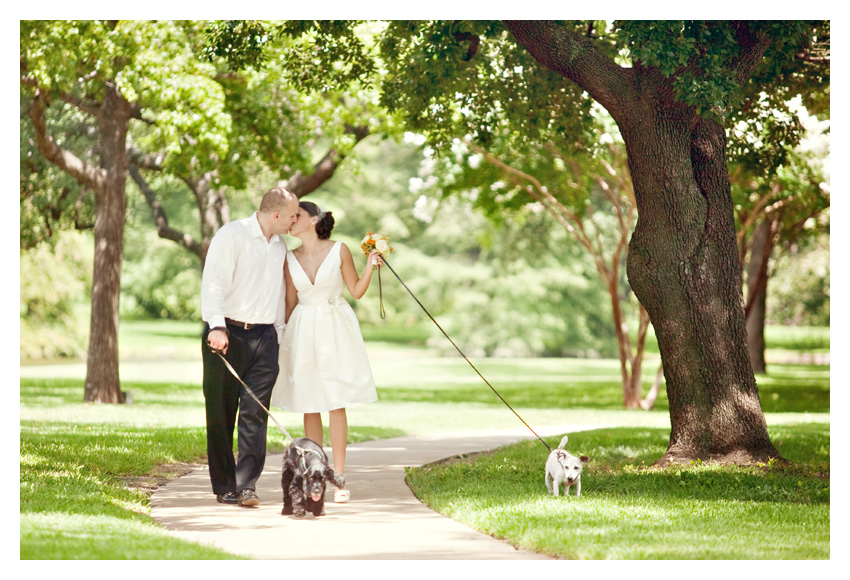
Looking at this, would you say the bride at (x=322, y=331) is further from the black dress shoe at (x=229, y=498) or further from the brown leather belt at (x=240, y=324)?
the black dress shoe at (x=229, y=498)

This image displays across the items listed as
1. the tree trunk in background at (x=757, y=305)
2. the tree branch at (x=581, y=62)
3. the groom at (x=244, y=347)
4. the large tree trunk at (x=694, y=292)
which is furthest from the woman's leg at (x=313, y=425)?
the tree trunk in background at (x=757, y=305)

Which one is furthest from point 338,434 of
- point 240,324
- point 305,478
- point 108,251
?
point 108,251

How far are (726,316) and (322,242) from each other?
3838 millimetres

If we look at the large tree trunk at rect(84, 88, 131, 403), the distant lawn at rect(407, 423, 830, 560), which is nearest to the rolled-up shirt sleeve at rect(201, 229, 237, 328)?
the distant lawn at rect(407, 423, 830, 560)

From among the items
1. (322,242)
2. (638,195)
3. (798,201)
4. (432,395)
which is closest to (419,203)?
(432,395)

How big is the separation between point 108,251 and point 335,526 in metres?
12.2

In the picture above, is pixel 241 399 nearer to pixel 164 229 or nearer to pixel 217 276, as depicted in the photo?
pixel 217 276

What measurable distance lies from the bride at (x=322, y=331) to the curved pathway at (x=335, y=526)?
2.18ft

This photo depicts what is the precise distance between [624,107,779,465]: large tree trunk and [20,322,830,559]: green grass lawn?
1.68 feet

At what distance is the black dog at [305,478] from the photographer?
640 centimetres

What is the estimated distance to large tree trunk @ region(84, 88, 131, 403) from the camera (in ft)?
55.8

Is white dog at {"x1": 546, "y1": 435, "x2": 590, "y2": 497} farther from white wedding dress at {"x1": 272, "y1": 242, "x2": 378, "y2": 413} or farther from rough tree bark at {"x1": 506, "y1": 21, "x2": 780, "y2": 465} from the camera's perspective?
rough tree bark at {"x1": 506, "y1": 21, "x2": 780, "y2": 465}

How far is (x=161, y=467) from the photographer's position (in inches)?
362
